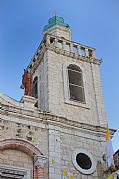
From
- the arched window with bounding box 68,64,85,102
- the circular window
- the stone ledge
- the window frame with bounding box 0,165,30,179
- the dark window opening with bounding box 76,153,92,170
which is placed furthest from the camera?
the arched window with bounding box 68,64,85,102

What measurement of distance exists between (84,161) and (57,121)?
96.5 inches

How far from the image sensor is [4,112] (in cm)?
1778

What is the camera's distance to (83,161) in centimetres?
1861

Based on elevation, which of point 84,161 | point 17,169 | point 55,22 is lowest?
point 17,169

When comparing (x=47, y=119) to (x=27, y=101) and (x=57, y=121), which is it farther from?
(x=27, y=101)

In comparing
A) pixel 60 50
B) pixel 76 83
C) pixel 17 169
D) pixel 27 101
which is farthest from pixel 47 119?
pixel 60 50

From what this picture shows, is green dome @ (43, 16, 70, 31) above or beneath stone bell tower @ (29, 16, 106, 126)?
above

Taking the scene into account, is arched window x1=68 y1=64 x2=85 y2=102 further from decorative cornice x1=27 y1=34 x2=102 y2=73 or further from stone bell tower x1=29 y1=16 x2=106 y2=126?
decorative cornice x1=27 y1=34 x2=102 y2=73

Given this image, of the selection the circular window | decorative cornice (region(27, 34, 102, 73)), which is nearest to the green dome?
decorative cornice (region(27, 34, 102, 73))

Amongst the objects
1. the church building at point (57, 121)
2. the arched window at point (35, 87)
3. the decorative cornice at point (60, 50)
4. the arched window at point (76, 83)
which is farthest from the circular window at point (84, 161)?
the decorative cornice at point (60, 50)

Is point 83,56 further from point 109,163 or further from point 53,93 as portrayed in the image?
point 109,163

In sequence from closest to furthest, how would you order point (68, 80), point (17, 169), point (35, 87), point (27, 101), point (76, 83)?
point (17, 169) < point (27, 101) < point (68, 80) < point (76, 83) < point (35, 87)

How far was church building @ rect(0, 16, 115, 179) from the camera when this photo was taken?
1689 cm

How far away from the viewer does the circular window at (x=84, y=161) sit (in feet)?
58.3
